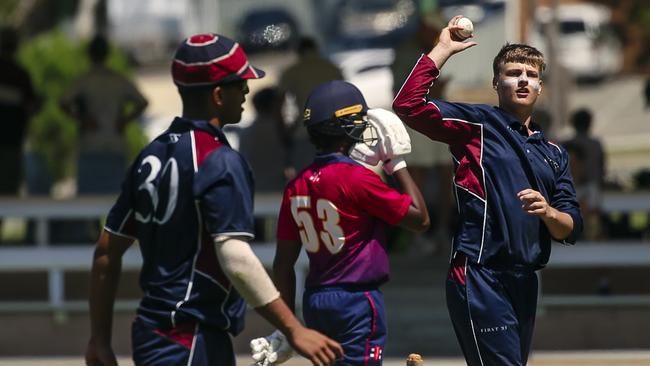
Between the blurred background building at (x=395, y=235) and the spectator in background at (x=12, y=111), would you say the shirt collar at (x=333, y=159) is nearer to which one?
the blurred background building at (x=395, y=235)

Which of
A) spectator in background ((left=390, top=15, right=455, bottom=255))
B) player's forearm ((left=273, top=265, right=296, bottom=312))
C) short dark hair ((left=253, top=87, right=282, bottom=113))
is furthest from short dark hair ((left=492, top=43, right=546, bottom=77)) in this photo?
short dark hair ((left=253, top=87, right=282, bottom=113))

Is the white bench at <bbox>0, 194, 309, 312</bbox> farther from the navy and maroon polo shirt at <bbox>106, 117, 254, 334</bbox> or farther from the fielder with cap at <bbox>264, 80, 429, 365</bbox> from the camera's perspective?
the navy and maroon polo shirt at <bbox>106, 117, 254, 334</bbox>

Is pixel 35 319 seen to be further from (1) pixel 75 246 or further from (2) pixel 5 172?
(2) pixel 5 172

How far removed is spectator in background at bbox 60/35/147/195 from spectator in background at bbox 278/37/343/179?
139cm

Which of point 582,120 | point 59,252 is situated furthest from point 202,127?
point 582,120

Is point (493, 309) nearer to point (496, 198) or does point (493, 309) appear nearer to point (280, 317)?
point (496, 198)

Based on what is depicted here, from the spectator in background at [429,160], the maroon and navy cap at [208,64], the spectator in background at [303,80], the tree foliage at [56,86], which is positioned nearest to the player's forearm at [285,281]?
the maroon and navy cap at [208,64]

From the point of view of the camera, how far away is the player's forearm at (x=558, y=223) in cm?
566

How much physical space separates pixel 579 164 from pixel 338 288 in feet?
23.2

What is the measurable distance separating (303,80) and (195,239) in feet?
26.3

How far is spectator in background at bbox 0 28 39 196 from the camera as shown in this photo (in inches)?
516

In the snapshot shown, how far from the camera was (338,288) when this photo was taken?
19.4 feet

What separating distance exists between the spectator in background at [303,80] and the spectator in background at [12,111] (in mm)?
2281

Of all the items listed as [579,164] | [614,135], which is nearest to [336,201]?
[579,164]
